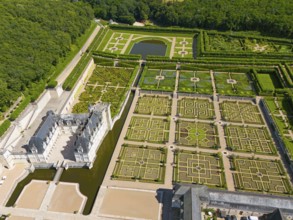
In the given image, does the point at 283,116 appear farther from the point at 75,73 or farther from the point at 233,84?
the point at 75,73

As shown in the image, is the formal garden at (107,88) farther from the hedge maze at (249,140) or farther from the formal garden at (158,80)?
the hedge maze at (249,140)

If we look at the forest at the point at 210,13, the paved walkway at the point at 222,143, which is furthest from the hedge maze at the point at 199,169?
the forest at the point at 210,13

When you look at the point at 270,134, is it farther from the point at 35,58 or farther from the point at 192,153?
the point at 35,58

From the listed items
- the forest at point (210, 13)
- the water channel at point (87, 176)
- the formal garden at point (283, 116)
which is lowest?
the water channel at point (87, 176)

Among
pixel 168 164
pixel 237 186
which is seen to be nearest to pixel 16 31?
pixel 168 164

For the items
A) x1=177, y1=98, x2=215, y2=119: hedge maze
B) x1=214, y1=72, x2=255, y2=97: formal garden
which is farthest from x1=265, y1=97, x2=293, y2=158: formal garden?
x1=177, y1=98, x2=215, y2=119: hedge maze
